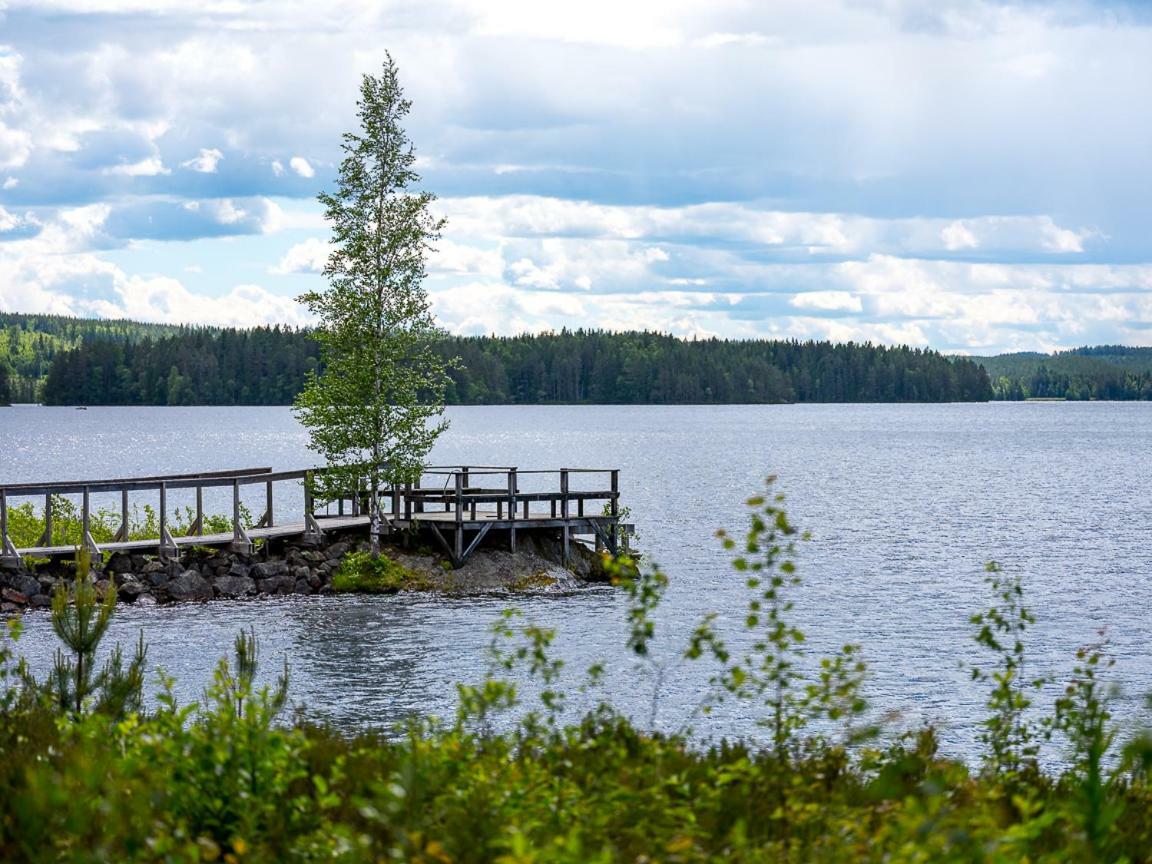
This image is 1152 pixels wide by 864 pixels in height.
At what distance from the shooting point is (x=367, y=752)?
811 cm

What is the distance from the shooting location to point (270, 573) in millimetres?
30078

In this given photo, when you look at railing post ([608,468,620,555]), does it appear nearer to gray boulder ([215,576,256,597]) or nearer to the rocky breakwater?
the rocky breakwater

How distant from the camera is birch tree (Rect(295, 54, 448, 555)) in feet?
106

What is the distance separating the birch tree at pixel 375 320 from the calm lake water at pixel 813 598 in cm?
427

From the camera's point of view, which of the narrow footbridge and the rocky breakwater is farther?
the narrow footbridge

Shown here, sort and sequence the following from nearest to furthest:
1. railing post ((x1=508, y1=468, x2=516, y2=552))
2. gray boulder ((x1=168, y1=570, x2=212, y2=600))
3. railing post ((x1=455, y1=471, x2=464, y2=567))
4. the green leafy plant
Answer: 1. the green leafy plant
2. gray boulder ((x1=168, y1=570, x2=212, y2=600))
3. railing post ((x1=455, y1=471, x2=464, y2=567))
4. railing post ((x1=508, y1=468, x2=516, y2=552))

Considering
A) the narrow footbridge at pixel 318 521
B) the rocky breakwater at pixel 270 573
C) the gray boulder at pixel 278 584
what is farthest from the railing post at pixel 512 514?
the gray boulder at pixel 278 584

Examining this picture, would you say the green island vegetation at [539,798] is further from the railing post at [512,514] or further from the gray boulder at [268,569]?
the railing post at [512,514]

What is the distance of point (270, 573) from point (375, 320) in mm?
6739

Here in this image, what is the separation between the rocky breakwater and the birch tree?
1.60 m

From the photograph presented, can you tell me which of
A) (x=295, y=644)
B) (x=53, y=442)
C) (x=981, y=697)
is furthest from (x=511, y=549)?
(x=53, y=442)

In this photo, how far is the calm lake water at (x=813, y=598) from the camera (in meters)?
21.6

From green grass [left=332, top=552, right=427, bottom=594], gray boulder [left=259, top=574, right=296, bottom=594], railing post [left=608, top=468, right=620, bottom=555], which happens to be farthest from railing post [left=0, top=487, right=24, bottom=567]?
railing post [left=608, top=468, right=620, bottom=555]

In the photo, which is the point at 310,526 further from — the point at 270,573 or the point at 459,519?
the point at 459,519
